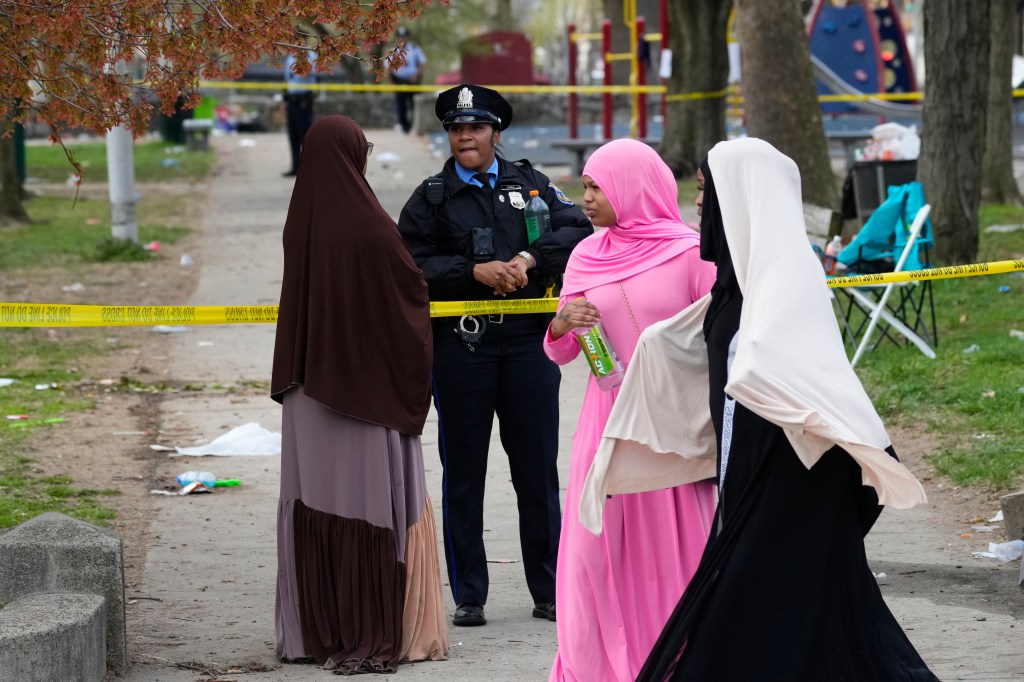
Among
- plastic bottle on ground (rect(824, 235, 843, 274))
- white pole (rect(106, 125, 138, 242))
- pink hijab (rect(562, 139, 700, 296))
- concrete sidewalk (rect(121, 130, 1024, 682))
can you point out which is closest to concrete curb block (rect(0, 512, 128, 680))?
concrete sidewalk (rect(121, 130, 1024, 682))

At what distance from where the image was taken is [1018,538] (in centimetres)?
646

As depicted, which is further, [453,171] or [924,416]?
[924,416]

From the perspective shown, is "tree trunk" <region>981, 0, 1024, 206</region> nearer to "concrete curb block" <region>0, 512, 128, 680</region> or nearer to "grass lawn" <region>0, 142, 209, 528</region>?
"grass lawn" <region>0, 142, 209, 528</region>

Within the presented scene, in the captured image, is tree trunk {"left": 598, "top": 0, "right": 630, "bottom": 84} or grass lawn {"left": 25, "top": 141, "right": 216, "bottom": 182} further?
tree trunk {"left": 598, "top": 0, "right": 630, "bottom": 84}

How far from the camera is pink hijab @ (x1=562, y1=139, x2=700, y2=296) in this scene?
4977mm

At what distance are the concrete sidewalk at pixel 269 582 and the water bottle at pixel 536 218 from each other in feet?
4.91

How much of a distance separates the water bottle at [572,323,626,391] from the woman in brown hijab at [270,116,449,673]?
67 centimetres

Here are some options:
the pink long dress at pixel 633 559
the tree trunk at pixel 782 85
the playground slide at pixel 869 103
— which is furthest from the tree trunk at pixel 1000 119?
the pink long dress at pixel 633 559

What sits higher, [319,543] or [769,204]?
[769,204]

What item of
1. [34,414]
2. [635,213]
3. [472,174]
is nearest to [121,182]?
[34,414]

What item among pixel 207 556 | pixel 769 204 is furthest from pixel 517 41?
pixel 769 204

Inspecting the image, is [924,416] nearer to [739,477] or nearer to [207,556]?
[207,556]

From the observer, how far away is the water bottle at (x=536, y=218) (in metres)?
5.80

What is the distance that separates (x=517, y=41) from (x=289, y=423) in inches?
1114
